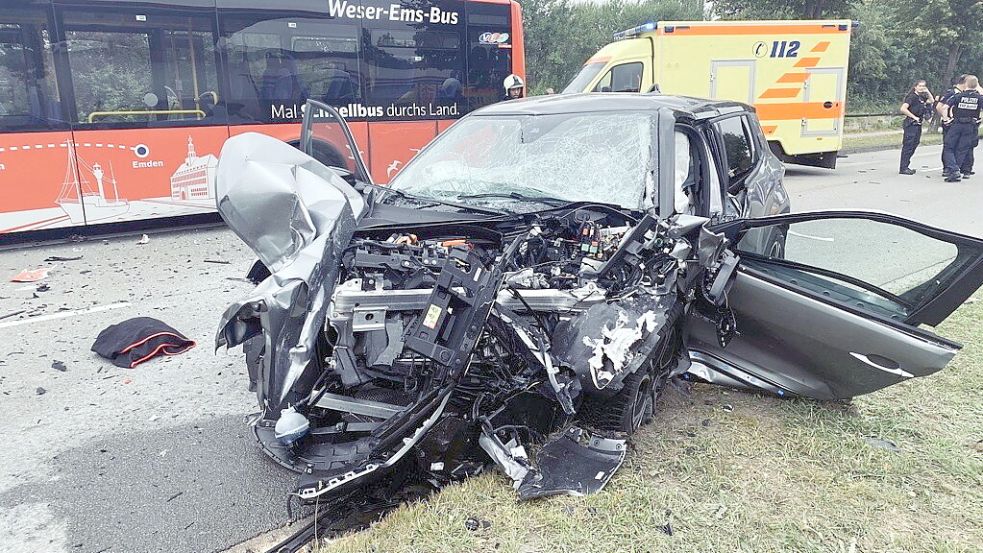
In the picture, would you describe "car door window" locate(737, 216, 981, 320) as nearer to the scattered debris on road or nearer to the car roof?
the car roof

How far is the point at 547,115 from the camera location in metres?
4.39

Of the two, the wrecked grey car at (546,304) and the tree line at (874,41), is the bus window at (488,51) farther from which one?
the tree line at (874,41)

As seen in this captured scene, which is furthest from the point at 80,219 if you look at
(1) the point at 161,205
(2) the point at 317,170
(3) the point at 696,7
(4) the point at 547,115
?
(3) the point at 696,7

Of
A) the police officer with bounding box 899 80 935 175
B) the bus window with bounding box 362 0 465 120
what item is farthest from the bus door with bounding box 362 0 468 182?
Answer: the police officer with bounding box 899 80 935 175

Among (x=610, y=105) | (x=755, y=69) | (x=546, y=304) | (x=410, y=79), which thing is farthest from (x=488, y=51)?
(x=546, y=304)

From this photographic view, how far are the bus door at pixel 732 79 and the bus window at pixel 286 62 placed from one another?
6.82 meters

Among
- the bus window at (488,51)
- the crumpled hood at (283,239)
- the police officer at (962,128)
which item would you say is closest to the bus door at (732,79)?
the police officer at (962,128)

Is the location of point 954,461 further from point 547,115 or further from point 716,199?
point 547,115

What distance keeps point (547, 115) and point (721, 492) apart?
101 inches

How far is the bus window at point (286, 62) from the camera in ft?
29.3

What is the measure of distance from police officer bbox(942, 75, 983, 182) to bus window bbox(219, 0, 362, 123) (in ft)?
37.1

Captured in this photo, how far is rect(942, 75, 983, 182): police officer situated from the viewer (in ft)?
41.4

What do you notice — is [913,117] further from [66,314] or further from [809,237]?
[66,314]

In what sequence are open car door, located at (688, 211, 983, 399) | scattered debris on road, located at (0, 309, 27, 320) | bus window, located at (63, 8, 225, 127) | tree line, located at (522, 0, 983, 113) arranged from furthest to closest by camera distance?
tree line, located at (522, 0, 983, 113) → bus window, located at (63, 8, 225, 127) → scattered debris on road, located at (0, 309, 27, 320) → open car door, located at (688, 211, 983, 399)
